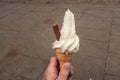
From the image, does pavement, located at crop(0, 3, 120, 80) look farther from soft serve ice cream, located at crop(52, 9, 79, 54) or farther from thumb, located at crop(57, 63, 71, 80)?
thumb, located at crop(57, 63, 71, 80)

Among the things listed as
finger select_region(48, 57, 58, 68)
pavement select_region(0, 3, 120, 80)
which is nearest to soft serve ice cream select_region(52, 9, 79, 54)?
finger select_region(48, 57, 58, 68)

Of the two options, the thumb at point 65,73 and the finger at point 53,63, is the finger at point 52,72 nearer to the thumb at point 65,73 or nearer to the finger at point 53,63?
the finger at point 53,63

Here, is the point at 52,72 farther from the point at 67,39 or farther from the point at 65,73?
the point at 67,39

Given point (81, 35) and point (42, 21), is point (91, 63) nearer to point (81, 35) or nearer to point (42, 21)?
point (81, 35)

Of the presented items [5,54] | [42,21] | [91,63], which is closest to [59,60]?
[91,63]

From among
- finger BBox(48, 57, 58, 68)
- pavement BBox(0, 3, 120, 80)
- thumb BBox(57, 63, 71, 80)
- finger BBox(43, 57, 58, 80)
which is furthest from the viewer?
pavement BBox(0, 3, 120, 80)

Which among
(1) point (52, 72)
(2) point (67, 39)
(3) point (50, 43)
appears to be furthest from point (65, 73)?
(3) point (50, 43)
